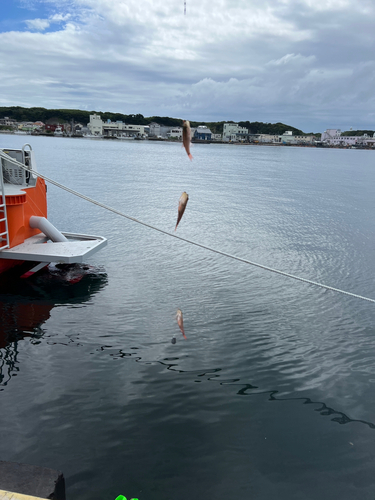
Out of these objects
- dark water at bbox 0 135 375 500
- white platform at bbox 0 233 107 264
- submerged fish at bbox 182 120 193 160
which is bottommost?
dark water at bbox 0 135 375 500

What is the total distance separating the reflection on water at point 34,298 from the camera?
959 centimetres

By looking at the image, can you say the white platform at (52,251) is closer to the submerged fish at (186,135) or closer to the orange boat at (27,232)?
the orange boat at (27,232)

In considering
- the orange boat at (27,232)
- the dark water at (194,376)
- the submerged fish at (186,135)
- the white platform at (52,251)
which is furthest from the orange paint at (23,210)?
the submerged fish at (186,135)

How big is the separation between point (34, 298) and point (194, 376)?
6.77 m

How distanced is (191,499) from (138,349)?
4.33 m

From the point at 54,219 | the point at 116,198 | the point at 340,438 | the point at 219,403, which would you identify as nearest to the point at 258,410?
the point at 219,403

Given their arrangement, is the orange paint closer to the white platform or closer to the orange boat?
the orange boat

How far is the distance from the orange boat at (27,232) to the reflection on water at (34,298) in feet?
2.21

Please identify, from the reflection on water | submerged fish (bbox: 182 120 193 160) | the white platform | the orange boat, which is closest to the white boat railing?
the orange boat

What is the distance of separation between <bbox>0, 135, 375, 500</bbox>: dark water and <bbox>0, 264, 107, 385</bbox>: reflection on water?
0.07 metres

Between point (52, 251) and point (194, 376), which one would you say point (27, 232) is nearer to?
point (52, 251)

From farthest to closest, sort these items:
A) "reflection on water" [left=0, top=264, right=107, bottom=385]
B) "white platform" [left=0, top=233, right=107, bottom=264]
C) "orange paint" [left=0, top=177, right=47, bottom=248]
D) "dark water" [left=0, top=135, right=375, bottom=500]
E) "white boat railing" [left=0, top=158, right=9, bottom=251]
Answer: "orange paint" [left=0, top=177, right=47, bottom=248], "white platform" [left=0, top=233, right=107, bottom=264], "white boat railing" [left=0, top=158, right=9, bottom=251], "reflection on water" [left=0, top=264, right=107, bottom=385], "dark water" [left=0, top=135, right=375, bottom=500]

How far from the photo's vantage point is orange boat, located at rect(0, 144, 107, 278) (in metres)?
12.9

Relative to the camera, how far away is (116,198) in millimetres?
32125
